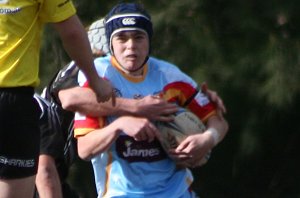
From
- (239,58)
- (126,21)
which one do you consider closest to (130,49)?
(126,21)

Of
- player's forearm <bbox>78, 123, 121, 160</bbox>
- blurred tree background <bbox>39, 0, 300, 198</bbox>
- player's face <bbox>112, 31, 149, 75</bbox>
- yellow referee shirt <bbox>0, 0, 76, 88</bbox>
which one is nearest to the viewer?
yellow referee shirt <bbox>0, 0, 76, 88</bbox>

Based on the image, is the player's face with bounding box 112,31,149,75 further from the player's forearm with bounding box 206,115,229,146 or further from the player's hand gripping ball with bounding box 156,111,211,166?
the player's forearm with bounding box 206,115,229,146

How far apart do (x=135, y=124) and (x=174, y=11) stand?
2535 mm

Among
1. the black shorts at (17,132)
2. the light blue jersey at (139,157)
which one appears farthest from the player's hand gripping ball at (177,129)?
the black shorts at (17,132)

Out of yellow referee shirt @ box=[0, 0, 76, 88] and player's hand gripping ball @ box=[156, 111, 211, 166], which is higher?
yellow referee shirt @ box=[0, 0, 76, 88]

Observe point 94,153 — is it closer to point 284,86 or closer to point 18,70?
point 18,70

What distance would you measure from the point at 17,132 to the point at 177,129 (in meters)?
0.82

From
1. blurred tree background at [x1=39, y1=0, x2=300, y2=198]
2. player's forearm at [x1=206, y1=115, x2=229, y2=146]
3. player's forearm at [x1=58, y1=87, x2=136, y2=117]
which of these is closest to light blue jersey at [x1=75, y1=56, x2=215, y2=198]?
player's forearm at [x1=58, y1=87, x2=136, y2=117]

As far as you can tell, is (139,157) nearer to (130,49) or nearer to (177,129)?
(177,129)

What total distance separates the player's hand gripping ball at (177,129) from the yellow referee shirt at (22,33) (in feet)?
2.37

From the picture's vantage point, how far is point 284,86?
24.8ft

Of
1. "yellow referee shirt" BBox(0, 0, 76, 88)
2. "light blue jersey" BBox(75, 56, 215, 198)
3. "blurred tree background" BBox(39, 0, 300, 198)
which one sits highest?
"yellow referee shirt" BBox(0, 0, 76, 88)

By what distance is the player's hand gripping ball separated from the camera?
532 cm

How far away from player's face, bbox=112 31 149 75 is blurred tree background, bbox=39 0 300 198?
7.32ft
